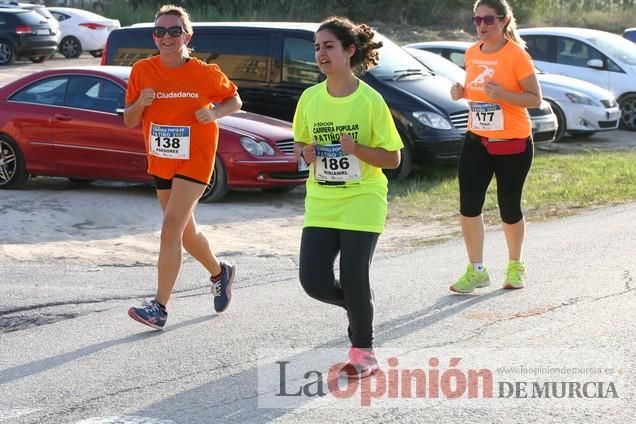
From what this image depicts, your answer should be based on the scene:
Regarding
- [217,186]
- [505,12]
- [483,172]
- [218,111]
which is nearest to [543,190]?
[217,186]

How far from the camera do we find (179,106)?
288 inches

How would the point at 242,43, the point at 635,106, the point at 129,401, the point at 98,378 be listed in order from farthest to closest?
the point at 635,106 < the point at 242,43 < the point at 98,378 < the point at 129,401

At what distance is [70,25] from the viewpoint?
3456 centimetres

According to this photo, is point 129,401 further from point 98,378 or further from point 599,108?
point 599,108

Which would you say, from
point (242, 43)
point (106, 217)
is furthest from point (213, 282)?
point (242, 43)

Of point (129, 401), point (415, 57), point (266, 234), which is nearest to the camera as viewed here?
point (129, 401)

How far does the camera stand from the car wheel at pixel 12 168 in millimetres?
13781

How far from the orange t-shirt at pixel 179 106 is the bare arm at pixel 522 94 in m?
1.75

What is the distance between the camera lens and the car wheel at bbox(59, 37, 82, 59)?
3453 cm

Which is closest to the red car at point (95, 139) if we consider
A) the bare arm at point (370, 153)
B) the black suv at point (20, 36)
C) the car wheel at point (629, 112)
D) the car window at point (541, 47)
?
the bare arm at point (370, 153)

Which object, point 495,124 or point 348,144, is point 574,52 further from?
point 348,144

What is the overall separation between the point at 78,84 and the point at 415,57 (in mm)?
5289

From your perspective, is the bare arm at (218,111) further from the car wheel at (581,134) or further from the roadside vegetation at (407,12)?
the roadside vegetation at (407,12)

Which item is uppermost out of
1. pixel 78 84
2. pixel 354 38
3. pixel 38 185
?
pixel 354 38
